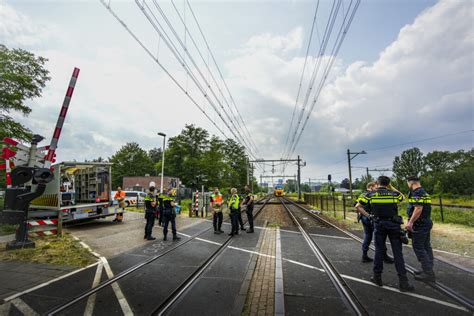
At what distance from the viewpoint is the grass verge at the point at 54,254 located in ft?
18.3

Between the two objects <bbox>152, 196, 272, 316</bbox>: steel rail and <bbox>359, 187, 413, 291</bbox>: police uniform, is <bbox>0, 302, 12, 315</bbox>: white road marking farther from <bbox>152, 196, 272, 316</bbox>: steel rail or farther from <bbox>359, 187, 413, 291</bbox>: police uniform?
<bbox>359, 187, 413, 291</bbox>: police uniform

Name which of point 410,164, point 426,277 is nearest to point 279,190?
point 426,277

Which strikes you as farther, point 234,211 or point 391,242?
point 234,211

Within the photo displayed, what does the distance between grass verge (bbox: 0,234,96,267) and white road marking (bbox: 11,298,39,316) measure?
1.73m

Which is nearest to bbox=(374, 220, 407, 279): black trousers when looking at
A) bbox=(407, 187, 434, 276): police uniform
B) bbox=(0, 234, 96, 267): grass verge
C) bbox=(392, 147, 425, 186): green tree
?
bbox=(407, 187, 434, 276): police uniform

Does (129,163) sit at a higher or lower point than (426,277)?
higher

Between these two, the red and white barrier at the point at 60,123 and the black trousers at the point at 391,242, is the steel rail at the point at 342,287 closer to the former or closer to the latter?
the black trousers at the point at 391,242

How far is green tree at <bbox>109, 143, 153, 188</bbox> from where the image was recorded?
62.0 m

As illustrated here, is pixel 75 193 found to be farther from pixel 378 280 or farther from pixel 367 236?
pixel 378 280

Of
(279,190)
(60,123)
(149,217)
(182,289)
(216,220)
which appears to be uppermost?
(60,123)

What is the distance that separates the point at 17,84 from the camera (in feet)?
38.8

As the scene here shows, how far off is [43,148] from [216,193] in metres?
5.45

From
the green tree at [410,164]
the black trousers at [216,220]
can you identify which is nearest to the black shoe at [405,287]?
the black trousers at [216,220]

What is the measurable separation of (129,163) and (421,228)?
6606cm
